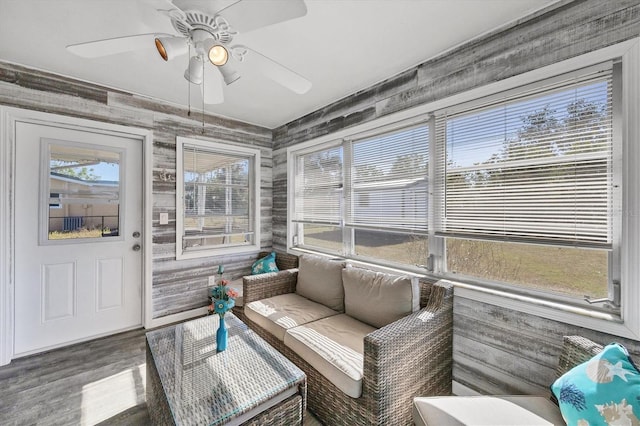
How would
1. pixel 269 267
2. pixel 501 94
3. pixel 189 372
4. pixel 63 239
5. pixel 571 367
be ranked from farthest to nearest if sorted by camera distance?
1. pixel 269 267
2. pixel 63 239
3. pixel 501 94
4. pixel 189 372
5. pixel 571 367

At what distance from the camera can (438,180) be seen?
6.75ft

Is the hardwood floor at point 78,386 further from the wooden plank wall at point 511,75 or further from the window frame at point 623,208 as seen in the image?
the window frame at point 623,208

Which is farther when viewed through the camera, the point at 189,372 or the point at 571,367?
the point at 189,372

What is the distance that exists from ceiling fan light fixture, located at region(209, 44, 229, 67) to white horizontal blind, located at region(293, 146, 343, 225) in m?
1.77

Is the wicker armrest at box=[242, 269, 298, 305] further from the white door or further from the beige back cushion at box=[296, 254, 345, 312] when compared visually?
the white door

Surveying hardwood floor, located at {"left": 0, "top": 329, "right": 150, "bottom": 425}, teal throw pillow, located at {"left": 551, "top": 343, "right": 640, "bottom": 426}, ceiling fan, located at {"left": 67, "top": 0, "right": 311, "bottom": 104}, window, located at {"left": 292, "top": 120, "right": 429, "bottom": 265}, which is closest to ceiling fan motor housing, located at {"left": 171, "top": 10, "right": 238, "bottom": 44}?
ceiling fan, located at {"left": 67, "top": 0, "right": 311, "bottom": 104}

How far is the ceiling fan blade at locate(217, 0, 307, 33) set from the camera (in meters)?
1.13

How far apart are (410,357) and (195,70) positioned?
7.12 ft

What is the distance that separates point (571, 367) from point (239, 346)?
1.81 m

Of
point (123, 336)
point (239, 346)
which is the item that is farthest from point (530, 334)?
point (123, 336)

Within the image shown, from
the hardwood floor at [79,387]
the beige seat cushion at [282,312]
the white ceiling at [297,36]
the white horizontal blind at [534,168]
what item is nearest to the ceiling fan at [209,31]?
the white ceiling at [297,36]

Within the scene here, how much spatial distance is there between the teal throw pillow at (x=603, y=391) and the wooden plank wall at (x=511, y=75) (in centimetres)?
43

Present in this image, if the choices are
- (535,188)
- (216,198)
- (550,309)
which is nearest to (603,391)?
(550,309)

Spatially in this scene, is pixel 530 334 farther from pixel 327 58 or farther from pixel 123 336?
pixel 123 336
